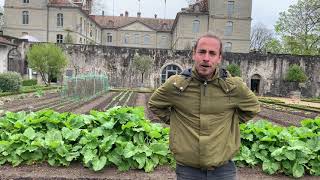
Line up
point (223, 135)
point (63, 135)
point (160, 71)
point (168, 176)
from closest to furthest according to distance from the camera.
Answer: point (223, 135), point (168, 176), point (63, 135), point (160, 71)

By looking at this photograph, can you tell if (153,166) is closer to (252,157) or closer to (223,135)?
(252,157)

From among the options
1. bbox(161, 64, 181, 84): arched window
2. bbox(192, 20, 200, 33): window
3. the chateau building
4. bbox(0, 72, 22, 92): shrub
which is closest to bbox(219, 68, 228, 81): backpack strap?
bbox(0, 72, 22, 92): shrub

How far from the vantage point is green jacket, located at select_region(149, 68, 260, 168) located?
2.70m

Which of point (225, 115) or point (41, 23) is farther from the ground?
point (41, 23)

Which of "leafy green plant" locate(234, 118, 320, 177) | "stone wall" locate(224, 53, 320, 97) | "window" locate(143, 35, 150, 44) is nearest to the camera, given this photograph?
"leafy green plant" locate(234, 118, 320, 177)

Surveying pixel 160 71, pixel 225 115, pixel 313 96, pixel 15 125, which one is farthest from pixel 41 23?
pixel 225 115

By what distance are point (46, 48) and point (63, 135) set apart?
24.3 meters

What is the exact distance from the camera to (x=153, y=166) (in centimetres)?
527

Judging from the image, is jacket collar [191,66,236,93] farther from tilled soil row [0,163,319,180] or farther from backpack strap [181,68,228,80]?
tilled soil row [0,163,319,180]

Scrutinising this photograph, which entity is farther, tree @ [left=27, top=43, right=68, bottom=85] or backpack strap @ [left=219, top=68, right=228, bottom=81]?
tree @ [left=27, top=43, right=68, bottom=85]

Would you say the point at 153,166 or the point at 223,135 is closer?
the point at 223,135

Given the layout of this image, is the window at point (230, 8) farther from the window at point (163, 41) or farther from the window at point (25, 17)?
the window at point (25, 17)

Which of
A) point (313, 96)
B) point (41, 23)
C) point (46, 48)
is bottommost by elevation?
point (313, 96)

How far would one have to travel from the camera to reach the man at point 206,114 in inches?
106
